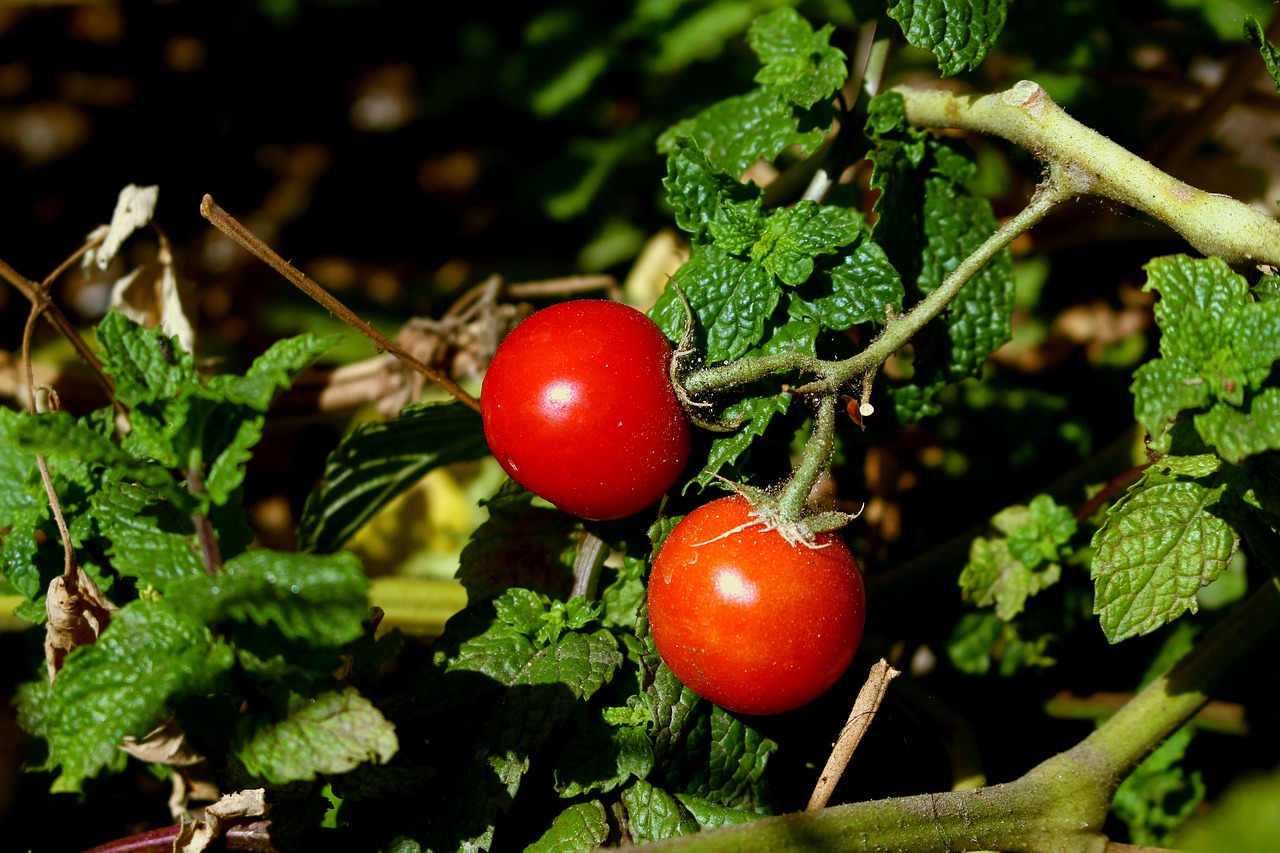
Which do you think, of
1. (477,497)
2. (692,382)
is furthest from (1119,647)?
(477,497)

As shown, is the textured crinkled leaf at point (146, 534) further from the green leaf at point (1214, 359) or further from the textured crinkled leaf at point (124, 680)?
the green leaf at point (1214, 359)

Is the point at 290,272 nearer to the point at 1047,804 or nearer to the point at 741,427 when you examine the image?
the point at 741,427

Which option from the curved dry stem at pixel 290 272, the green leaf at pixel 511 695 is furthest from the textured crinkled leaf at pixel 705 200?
the green leaf at pixel 511 695

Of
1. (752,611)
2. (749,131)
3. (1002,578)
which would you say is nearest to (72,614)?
(752,611)

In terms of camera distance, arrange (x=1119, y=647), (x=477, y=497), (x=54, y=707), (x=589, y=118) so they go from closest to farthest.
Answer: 1. (x=54, y=707)
2. (x=1119, y=647)
3. (x=477, y=497)
4. (x=589, y=118)

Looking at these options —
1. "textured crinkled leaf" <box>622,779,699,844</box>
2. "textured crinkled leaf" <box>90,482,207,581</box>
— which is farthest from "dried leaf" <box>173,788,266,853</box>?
"textured crinkled leaf" <box>622,779,699,844</box>

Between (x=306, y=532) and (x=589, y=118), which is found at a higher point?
(x=589, y=118)

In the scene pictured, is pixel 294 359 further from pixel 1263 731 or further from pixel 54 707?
pixel 1263 731
